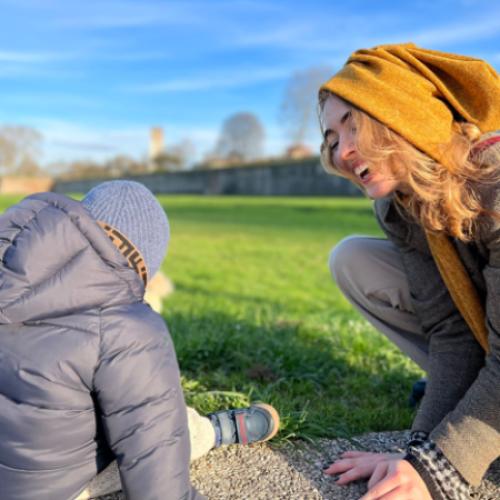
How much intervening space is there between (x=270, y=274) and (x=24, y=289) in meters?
7.24

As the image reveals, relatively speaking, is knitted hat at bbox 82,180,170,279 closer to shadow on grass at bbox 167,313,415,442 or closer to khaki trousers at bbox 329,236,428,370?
shadow on grass at bbox 167,313,415,442

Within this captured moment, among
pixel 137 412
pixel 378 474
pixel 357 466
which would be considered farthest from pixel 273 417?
pixel 137 412

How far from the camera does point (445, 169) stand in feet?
5.95

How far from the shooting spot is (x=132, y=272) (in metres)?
1.68

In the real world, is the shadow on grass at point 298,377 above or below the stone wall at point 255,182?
above

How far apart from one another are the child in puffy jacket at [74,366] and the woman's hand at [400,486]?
1.71 ft

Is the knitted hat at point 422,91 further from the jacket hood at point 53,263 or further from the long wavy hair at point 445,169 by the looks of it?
the jacket hood at point 53,263

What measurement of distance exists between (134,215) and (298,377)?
131cm

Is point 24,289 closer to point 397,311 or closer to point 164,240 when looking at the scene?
point 164,240

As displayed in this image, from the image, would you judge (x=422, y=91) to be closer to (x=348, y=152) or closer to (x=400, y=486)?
(x=348, y=152)

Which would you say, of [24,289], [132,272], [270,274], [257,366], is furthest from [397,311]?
[270,274]

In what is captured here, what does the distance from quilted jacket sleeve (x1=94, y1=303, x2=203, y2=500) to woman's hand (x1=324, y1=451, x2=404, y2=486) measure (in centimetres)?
54

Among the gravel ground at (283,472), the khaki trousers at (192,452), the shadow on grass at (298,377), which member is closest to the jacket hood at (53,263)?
the khaki trousers at (192,452)

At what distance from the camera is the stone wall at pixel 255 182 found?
34.8 metres
